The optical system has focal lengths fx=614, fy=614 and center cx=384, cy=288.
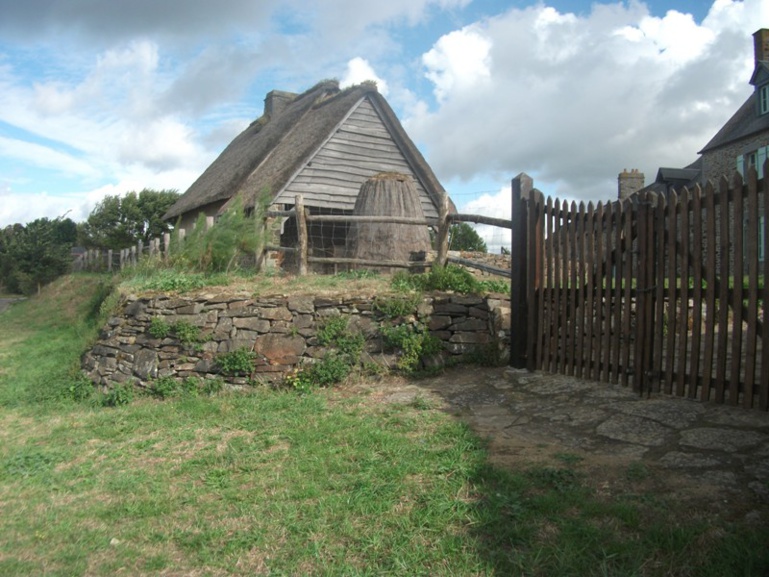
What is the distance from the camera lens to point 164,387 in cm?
667

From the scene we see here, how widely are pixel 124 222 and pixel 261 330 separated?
1329 inches

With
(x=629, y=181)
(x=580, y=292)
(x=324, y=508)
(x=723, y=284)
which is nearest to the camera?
(x=324, y=508)

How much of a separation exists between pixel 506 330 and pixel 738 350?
10.3ft

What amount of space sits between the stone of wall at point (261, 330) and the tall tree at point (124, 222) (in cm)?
3027

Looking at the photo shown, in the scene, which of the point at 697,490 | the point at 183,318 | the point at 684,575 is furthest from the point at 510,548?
the point at 183,318

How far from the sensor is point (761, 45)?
22062 millimetres

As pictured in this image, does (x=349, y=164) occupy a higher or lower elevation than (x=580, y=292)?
higher

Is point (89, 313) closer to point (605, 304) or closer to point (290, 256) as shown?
point (290, 256)

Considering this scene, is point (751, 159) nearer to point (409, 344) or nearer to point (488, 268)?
point (488, 268)

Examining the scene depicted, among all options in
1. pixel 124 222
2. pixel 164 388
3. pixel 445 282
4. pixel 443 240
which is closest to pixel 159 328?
pixel 164 388

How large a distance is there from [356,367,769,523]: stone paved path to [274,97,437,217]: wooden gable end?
930cm

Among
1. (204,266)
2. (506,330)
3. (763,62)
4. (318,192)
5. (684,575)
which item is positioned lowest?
(684,575)

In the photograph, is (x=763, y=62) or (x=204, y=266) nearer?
(x=204, y=266)

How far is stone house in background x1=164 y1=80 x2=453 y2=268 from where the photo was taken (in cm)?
1482
